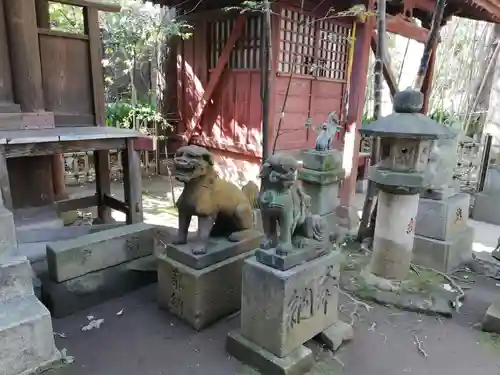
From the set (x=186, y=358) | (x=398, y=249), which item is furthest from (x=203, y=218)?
(x=398, y=249)

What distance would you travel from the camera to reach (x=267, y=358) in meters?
3.00

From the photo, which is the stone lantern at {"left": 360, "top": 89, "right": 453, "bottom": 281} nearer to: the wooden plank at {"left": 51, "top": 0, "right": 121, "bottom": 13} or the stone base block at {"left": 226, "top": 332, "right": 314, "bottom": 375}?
the stone base block at {"left": 226, "top": 332, "right": 314, "bottom": 375}

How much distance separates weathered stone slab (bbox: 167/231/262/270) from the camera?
11.8 ft

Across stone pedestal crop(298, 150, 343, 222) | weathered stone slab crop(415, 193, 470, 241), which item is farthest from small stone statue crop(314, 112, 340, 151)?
weathered stone slab crop(415, 193, 470, 241)

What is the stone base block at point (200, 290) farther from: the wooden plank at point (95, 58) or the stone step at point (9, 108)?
the wooden plank at point (95, 58)

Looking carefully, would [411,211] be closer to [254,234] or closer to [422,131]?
[422,131]

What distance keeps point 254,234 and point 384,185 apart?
1563 mm

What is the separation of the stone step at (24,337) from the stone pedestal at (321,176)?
3748 mm

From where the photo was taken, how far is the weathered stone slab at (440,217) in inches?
200

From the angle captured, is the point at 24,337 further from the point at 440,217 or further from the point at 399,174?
the point at 440,217

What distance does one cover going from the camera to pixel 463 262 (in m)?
5.45

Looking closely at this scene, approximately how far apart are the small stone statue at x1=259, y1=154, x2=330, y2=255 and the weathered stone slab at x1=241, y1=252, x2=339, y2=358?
185 mm

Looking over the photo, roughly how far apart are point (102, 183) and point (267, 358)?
4.70 metres

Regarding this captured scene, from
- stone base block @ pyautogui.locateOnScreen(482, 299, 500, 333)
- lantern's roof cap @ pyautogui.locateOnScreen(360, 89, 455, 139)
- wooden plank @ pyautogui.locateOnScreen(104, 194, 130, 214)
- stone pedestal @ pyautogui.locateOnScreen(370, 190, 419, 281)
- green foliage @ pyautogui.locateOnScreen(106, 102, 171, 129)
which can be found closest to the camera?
stone base block @ pyautogui.locateOnScreen(482, 299, 500, 333)
